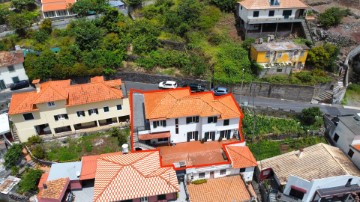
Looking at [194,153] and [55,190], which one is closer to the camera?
[55,190]

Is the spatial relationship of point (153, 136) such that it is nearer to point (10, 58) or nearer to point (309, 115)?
point (309, 115)

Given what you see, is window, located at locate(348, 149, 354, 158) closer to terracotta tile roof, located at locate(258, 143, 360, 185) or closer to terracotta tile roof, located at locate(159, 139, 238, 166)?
terracotta tile roof, located at locate(258, 143, 360, 185)

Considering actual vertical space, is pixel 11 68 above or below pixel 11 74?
above

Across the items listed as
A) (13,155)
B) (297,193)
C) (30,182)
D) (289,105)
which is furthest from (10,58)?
(297,193)

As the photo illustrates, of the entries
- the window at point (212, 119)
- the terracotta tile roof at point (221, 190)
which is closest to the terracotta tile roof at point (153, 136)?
the window at point (212, 119)

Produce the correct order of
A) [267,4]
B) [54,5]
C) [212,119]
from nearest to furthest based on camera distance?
[212,119]
[267,4]
[54,5]

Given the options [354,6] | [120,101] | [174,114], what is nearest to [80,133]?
[120,101]

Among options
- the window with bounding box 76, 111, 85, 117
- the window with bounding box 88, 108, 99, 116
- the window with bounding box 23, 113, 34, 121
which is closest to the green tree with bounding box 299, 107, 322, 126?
the window with bounding box 88, 108, 99, 116

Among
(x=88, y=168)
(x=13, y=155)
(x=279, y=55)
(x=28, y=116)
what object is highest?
(x=279, y=55)
